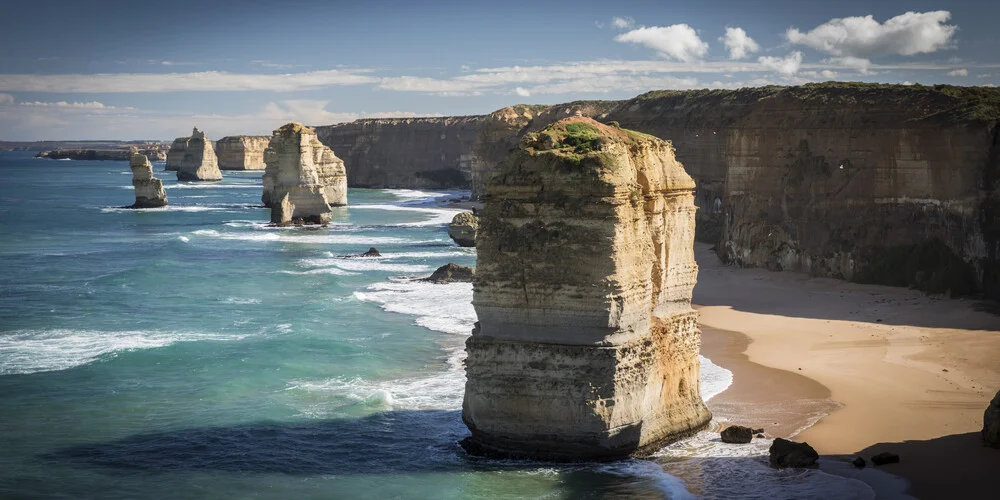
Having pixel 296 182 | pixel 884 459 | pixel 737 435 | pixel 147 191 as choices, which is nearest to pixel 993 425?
pixel 884 459

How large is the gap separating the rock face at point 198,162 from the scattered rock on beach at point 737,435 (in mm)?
127177

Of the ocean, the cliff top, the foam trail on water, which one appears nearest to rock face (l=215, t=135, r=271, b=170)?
the cliff top

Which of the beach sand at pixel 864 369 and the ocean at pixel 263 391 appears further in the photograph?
the beach sand at pixel 864 369

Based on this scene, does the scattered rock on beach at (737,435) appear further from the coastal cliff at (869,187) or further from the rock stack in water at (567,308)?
the coastal cliff at (869,187)

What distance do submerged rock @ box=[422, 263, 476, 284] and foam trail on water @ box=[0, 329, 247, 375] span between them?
39.1 feet

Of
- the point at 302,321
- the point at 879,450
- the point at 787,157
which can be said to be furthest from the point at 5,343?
the point at 787,157

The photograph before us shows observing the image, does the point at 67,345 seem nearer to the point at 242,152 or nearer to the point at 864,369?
the point at 864,369

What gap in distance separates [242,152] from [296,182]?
122 meters

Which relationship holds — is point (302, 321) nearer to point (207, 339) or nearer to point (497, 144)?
point (207, 339)

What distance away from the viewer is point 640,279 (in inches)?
715

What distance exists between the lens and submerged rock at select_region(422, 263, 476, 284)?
4172 cm

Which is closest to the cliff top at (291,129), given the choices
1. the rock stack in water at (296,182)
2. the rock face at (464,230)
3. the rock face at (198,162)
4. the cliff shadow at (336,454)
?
the rock stack in water at (296,182)

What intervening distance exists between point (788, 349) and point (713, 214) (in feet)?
74.7

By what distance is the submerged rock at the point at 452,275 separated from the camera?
41.7 metres
